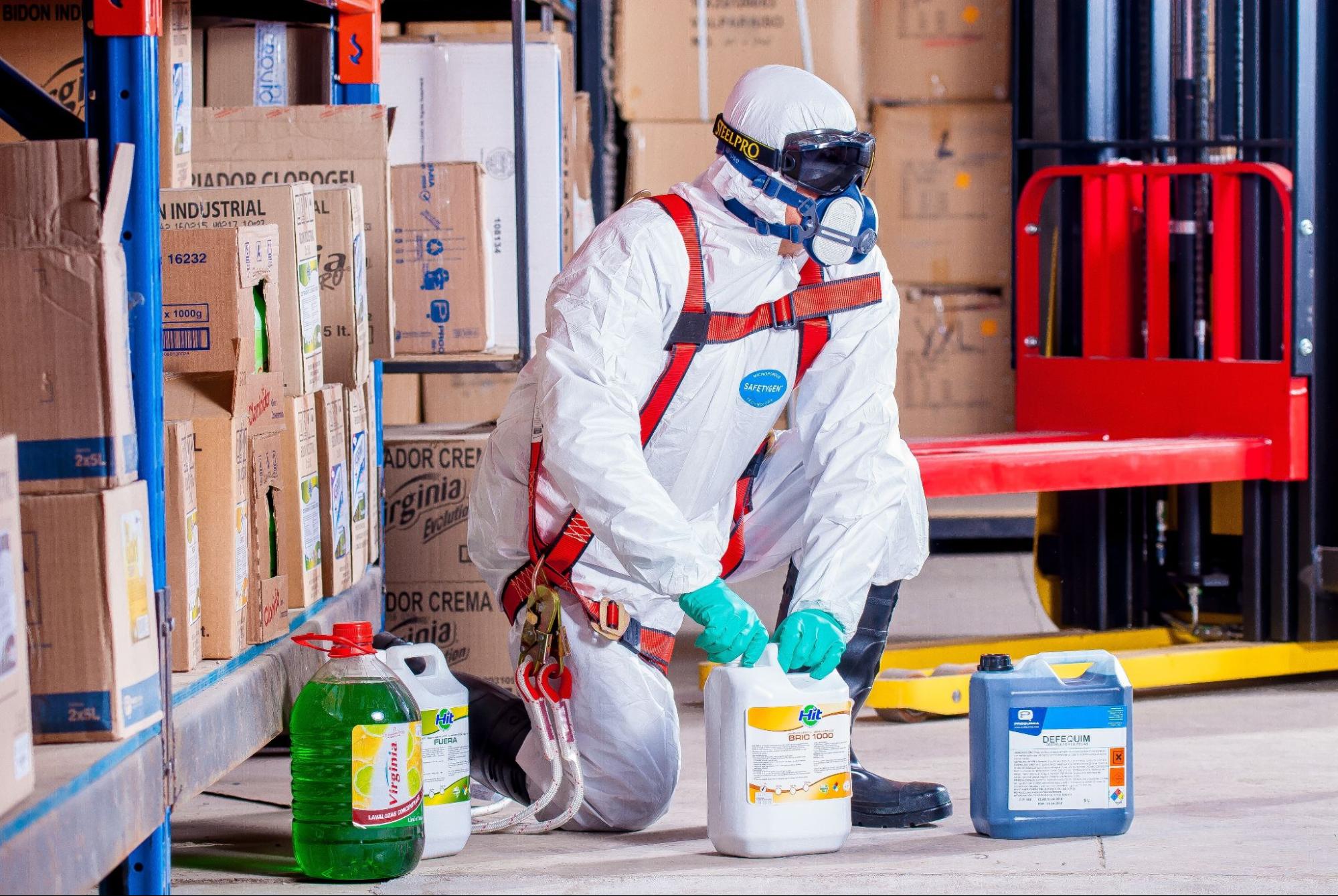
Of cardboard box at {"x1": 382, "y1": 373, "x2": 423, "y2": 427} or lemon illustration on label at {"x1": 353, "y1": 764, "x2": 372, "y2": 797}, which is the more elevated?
cardboard box at {"x1": 382, "y1": 373, "x2": 423, "y2": 427}

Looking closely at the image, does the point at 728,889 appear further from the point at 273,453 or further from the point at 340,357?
the point at 340,357

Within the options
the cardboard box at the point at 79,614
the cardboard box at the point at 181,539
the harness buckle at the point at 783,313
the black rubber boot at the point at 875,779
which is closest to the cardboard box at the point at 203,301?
the cardboard box at the point at 181,539

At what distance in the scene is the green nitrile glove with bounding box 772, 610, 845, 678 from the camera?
10.2ft

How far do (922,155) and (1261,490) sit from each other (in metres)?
2.32

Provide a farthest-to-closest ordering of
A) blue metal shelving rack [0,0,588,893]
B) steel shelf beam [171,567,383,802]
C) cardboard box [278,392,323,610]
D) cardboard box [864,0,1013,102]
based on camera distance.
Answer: cardboard box [864,0,1013,102], cardboard box [278,392,323,610], steel shelf beam [171,567,383,802], blue metal shelving rack [0,0,588,893]

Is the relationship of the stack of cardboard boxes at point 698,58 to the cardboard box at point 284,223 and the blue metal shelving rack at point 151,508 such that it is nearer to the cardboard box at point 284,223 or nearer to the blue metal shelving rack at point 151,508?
the cardboard box at point 284,223

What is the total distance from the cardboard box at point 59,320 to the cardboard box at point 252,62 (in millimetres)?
1896

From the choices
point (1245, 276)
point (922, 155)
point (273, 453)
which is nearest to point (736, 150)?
point (273, 453)

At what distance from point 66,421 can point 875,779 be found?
1736mm

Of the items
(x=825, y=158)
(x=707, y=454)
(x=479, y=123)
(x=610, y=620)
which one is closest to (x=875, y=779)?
(x=610, y=620)

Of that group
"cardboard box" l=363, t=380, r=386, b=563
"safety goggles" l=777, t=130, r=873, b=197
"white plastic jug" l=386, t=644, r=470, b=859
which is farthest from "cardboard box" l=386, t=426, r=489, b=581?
"safety goggles" l=777, t=130, r=873, b=197

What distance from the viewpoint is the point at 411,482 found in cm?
456

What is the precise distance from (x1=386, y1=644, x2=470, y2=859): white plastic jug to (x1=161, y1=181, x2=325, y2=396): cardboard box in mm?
679

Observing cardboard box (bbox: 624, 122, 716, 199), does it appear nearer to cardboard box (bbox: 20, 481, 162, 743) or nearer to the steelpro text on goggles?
the steelpro text on goggles
